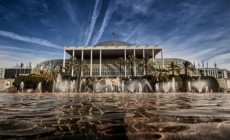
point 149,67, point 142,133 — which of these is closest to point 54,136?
point 142,133

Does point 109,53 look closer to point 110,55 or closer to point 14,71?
point 110,55

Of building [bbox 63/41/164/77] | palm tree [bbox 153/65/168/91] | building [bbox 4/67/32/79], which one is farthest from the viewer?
building [bbox 4/67/32/79]

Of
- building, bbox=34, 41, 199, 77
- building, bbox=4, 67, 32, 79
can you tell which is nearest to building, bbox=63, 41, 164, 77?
building, bbox=34, 41, 199, 77

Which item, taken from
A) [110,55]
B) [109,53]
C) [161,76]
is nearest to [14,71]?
[110,55]

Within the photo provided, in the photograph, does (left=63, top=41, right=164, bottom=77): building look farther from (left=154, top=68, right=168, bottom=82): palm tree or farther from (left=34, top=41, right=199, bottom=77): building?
(left=154, top=68, right=168, bottom=82): palm tree

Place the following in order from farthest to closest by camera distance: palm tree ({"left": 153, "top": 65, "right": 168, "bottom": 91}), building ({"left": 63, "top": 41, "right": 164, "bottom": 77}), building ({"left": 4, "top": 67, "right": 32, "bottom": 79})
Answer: building ({"left": 4, "top": 67, "right": 32, "bottom": 79}), building ({"left": 63, "top": 41, "right": 164, "bottom": 77}), palm tree ({"left": 153, "top": 65, "right": 168, "bottom": 91})

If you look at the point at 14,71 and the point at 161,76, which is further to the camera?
the point at 14,71

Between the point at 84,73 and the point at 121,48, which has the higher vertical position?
the point at 121,48

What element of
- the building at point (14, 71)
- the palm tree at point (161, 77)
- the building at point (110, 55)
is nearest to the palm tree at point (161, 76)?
the palm tree at point (161, 77)

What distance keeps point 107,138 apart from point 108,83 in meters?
66.4

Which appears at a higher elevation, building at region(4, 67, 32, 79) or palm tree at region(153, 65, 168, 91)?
building at region(4, 67, 32, 79)

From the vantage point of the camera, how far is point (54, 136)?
1888 mm

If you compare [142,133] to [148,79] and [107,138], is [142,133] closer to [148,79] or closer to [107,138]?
[107,138]

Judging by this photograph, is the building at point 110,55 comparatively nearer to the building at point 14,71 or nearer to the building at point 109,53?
the building at point 109,53
